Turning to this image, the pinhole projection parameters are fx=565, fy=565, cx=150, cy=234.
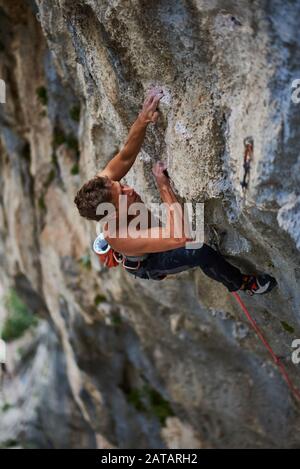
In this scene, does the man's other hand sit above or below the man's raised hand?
below

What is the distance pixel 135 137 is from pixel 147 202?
1.48m

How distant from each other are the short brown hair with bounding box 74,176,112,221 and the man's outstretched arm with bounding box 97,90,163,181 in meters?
0.32

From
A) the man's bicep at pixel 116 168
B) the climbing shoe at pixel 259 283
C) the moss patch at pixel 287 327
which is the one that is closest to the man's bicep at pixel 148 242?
the man's bicep at pixel 116 168

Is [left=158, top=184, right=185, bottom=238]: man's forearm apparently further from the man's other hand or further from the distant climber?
the man's other hand

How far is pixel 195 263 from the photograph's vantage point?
5.72 metres

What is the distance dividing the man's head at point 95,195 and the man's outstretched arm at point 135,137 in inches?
9.0

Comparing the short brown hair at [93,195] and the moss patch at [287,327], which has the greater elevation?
the short brown hair at [93,195]

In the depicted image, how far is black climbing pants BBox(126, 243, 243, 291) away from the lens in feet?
18.6

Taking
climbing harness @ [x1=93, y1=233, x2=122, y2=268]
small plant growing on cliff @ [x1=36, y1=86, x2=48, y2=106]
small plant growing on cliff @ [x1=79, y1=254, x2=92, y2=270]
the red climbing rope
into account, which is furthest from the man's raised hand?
small plant growing on cliff @ [x1=79, y1=254, x2=92, y2=270]

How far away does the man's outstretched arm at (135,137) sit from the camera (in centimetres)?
512

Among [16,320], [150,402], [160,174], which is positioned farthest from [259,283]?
[16,320]

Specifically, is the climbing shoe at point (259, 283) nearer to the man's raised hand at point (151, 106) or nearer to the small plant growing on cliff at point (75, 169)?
the man's raised hand at point (151, 106)
